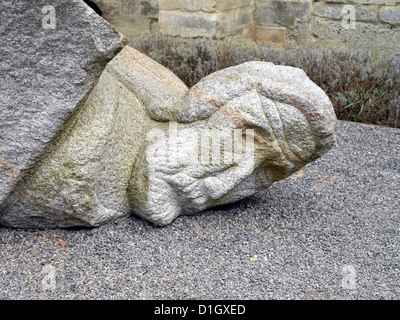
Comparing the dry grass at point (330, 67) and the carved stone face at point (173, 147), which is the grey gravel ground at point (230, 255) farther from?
the dry grass at point (330, 67)

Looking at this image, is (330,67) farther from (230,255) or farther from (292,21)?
(230,255)

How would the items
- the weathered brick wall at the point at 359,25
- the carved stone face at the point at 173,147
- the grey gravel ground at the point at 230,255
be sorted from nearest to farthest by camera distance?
the grey gravel ground at the point at 230,255 < the carved stone face at the point at 173,147 < the weathered brick wall at the point at 359,25

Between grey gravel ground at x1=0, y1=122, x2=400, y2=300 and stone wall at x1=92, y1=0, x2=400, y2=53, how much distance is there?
3.34 meters

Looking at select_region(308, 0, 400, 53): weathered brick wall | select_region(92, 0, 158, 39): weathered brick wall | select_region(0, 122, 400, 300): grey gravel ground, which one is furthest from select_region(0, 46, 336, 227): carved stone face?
select_region(92, 0, 158, 39): weathered brick wall

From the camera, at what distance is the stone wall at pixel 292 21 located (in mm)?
6055

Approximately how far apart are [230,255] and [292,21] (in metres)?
4.61

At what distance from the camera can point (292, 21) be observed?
6.60m

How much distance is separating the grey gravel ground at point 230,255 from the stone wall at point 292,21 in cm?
334

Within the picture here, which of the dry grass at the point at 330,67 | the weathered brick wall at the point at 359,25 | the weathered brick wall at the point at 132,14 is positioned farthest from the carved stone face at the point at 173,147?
the weathered brick wall at the point at 132,14

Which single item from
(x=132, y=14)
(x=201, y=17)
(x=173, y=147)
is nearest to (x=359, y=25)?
(x=201, y=17)

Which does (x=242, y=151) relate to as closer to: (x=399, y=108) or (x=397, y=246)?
(x=397, y=246)

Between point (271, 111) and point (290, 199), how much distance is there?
33.2 inches

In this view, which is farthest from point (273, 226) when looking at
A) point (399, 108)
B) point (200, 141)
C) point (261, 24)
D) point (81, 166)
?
point (261, 24)

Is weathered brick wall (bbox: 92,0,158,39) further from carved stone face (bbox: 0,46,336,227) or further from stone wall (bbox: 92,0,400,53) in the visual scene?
carved stone face (bbox: 0,46,336,227)
